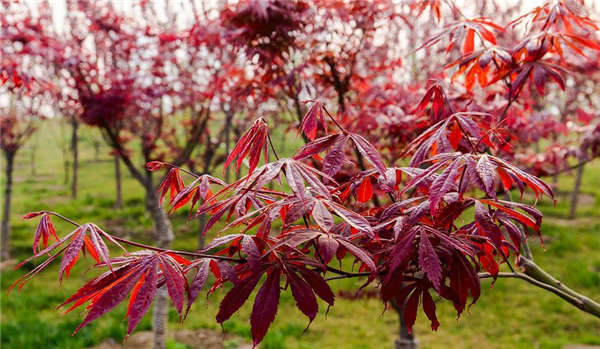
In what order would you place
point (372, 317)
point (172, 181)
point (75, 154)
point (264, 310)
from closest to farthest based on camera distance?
point (264, 310)
point (172, 181)
point (372, 317)
point (75, 154)

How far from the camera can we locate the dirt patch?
398 cm

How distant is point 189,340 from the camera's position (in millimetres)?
4184

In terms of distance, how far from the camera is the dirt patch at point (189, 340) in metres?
3.98

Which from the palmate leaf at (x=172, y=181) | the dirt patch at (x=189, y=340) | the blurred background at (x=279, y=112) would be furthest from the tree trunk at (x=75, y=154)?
the palmate leaf at (x=172, y=181)

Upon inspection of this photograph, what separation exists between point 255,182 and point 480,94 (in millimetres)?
2390

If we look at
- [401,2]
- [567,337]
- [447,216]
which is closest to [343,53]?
[401,2]

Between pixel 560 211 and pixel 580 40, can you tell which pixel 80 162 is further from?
pixel 580 40

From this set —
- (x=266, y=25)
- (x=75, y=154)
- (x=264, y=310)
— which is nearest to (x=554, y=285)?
(x=264, y=310)

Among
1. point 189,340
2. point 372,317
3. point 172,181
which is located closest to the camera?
point 172,181

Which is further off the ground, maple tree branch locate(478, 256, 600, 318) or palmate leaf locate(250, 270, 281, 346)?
palmate leaf locate(250, 270, 281, 346)

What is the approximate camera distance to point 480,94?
3.00 meters

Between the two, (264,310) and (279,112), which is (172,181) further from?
(279,112)

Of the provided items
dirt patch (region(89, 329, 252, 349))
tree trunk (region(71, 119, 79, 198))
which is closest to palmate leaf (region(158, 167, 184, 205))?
dirt patch (region(89, 329, 252, 349))

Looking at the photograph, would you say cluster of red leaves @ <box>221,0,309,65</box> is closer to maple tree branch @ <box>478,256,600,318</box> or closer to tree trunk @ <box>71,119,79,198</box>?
maple tree branch @ <box>478,256,600,318</box>
